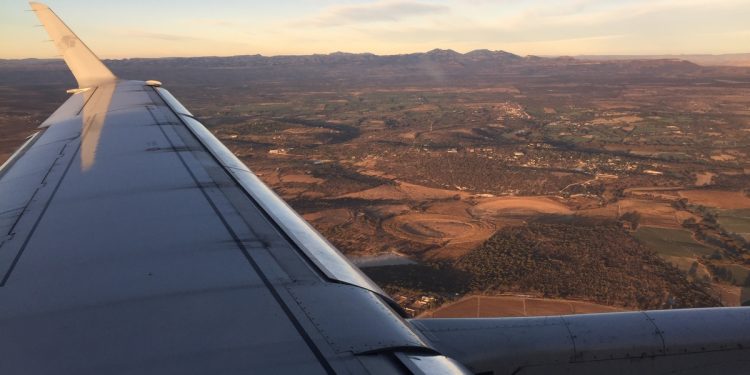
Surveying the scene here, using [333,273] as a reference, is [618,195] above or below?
below

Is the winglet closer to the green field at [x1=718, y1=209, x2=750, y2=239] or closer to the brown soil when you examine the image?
the green field at [x1=718, y1=209, x2=750, y2=239]

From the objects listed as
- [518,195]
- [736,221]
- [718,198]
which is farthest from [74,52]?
[718,198]

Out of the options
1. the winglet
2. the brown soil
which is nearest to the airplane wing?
the winglet

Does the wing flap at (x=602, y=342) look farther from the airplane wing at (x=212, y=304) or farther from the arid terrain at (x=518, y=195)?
the arid terrain at (x=518, y=195)

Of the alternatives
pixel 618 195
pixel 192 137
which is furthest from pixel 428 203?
pixel 192 137

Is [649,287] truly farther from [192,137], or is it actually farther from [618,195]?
[192,137]

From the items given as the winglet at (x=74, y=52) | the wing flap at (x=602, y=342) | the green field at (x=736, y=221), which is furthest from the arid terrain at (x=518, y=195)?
the wing flap at (x=602, y=342)

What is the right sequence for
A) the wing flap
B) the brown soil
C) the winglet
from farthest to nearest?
the brown soil < the winglet < the wing flap

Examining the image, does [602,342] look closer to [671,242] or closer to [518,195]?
[671,242]
